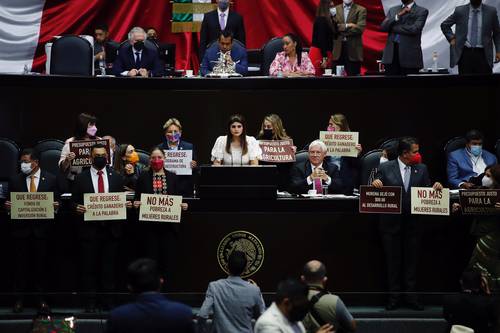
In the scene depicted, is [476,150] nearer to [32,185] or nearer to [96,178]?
[96,178]

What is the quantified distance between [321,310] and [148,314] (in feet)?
4.99

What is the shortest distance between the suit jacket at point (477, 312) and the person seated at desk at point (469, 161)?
406cm

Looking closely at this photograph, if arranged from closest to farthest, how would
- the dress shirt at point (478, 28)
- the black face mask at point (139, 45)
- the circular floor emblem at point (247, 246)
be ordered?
the circular floor emblem at point (247, 246) < the dress shirt at point (478, 28) < the black face mask at point (139, 45)

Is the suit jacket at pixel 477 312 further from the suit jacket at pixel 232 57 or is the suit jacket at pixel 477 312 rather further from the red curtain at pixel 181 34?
the red curtain at pixel 181 34

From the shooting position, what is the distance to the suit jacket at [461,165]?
43.0 feet

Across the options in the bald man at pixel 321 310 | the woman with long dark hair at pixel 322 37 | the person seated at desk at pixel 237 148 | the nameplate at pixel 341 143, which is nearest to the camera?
the bald man at pixel 321 310

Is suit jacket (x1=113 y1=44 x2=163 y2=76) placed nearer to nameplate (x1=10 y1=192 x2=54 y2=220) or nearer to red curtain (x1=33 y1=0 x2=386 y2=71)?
nameplate (x1=10 y1=192 x2=54 y2=220)

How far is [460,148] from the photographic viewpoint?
536 inches

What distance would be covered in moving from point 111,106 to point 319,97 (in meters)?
2.73

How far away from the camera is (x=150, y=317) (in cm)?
676

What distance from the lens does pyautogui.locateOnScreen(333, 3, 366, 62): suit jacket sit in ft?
49.5

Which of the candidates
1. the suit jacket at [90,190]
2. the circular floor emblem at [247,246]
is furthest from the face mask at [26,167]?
the circular floor emblem at [247,246]

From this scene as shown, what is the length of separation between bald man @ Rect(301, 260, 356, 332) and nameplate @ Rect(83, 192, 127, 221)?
4.13m

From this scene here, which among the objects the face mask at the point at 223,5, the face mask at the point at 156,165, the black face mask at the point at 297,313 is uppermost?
the face mask at the point at 223,5
